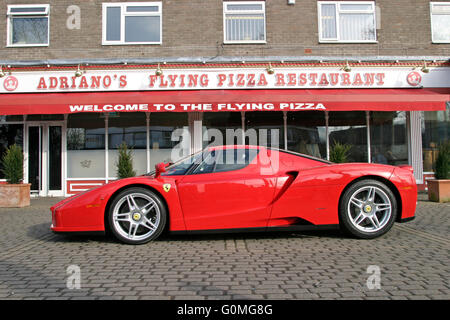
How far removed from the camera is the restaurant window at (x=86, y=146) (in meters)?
10.6

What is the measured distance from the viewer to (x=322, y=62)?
10562 mm

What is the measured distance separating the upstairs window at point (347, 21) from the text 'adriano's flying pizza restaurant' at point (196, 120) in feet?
3.82

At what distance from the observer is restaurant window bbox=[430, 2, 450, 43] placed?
36.7 ft

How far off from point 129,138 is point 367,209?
8.09 meters

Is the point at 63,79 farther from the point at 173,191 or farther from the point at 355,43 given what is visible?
the point at 355,43

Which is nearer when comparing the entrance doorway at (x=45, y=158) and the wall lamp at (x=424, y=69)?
the wall lamp at (x=424, y=69)

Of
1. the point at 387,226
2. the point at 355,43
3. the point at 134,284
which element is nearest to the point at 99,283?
the point at 134,284

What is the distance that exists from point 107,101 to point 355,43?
8051 mm

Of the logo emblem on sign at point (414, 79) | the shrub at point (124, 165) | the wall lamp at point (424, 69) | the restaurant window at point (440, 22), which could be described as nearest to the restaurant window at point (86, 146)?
the shrub at point (124, 165)

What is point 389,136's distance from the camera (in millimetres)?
10781

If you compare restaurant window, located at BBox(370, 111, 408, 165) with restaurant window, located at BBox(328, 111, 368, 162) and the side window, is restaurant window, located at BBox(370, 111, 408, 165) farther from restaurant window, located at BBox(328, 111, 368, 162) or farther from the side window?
the side window

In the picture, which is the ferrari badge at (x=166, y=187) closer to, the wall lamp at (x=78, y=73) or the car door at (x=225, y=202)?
the car door at (x=225, y=202)
